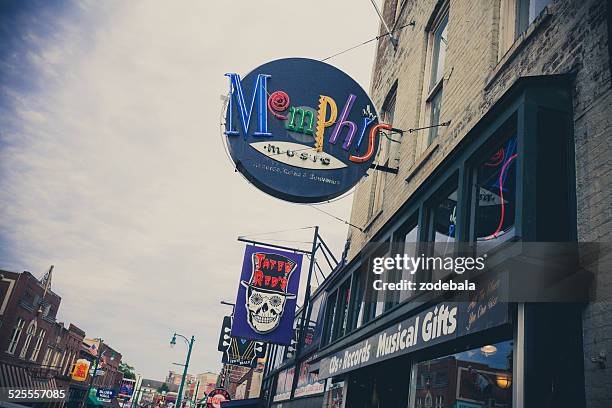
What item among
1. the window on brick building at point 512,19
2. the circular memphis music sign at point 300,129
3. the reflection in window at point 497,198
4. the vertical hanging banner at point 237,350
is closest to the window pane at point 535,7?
the window on brick building at point 512,19

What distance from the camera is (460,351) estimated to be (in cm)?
A: 474

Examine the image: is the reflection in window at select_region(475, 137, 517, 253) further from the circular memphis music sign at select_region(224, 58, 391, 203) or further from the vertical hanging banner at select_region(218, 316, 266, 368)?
the vertical hanging banner at select_region(218, 316, 266, 368)

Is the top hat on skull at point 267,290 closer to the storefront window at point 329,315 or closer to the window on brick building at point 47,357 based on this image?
the storefront window at point 329,315

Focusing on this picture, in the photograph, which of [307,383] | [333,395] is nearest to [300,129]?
[333,395]

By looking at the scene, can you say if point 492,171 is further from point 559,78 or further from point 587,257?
point 587,257

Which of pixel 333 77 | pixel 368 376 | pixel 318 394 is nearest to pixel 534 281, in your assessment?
pixel 368 376

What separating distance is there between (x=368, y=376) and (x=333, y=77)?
531 centimetres

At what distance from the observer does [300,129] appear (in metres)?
8.59

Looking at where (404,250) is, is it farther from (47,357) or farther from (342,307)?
(47,357)

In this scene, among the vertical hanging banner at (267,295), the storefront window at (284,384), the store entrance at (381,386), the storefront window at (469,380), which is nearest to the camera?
the storefront window at (469,380)

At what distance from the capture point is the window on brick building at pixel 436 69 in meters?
8.38

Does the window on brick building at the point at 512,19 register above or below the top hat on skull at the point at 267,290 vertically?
above

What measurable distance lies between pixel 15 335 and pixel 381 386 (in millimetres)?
40232
